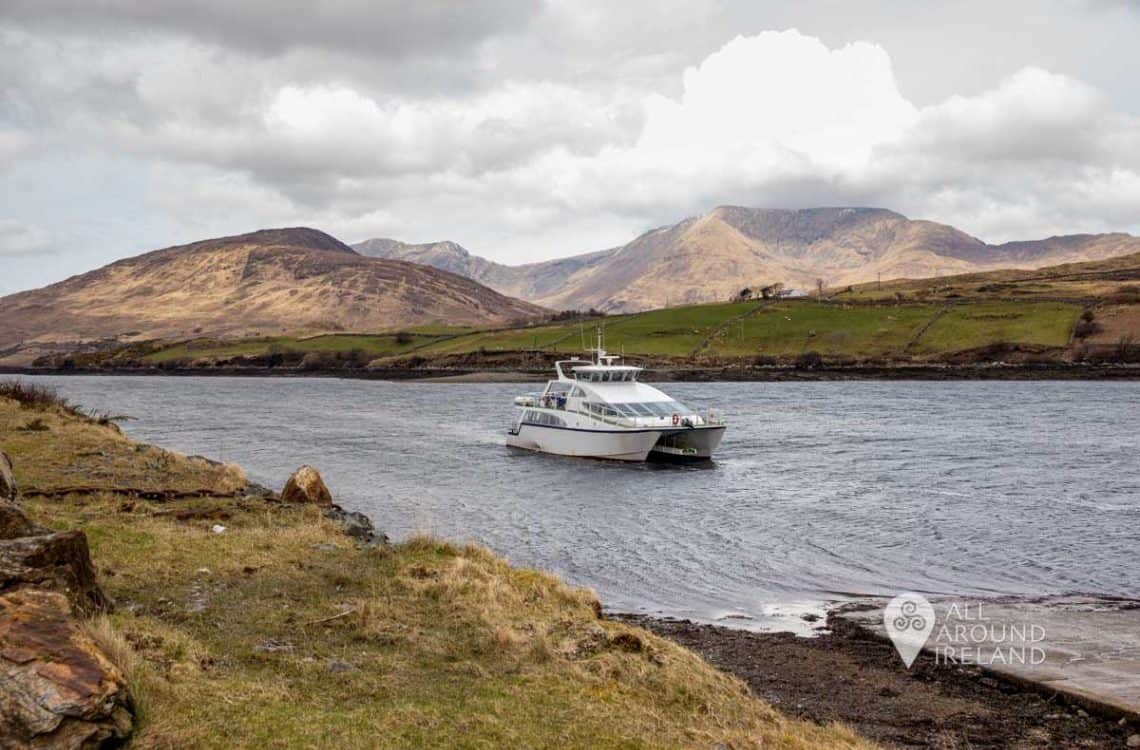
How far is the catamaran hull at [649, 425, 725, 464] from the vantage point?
54594mm

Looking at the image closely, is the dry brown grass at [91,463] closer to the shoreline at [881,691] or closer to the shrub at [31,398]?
the shrub at [31,398]

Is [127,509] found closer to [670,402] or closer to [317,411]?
[670,402]

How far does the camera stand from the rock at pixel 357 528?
24114mm

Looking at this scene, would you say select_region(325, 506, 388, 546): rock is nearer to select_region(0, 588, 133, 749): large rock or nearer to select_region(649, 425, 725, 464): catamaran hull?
select_region(0, 588, 133, 749): large rock

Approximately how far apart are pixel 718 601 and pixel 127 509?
1545 cm

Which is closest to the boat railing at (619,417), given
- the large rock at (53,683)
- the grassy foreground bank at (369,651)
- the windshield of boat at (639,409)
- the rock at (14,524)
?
the windshield of boat at (639,409)

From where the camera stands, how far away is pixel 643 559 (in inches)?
1192

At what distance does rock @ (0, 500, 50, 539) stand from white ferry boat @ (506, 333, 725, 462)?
1699 inches

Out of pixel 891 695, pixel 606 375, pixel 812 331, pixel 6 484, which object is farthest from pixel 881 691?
pixel 812 331

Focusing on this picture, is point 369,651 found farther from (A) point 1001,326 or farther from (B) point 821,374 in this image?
(A) point 1001,326

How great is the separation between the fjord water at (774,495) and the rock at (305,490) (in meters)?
3.57

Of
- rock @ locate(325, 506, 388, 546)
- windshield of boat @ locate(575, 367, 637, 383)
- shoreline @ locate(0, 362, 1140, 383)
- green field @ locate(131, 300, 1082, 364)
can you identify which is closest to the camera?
rock @ locate(325, 506, 388, 546)

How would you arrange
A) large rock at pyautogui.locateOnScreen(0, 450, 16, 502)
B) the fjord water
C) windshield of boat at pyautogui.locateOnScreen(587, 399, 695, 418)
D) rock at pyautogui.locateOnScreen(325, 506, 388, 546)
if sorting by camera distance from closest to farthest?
large rock at pyautogui.locateOnScreen(0, 450, 16, 502) → rock at pyautogui.locateOnScreen(325, 506, 388, 546) → the fjord water → windshield of boat at pyautogui.locateOnScreen(587, 399, 695, 418)


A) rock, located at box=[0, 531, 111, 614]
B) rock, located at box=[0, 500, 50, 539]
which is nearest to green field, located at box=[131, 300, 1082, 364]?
rock, located at box=[0, 500, 50, 539]
